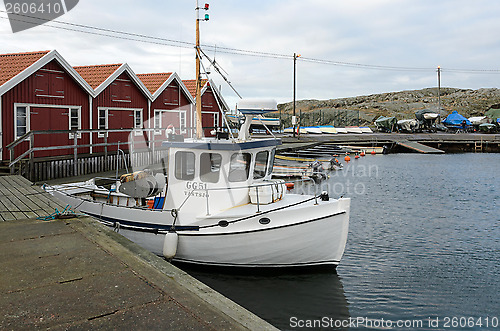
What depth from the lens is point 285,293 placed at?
30.7ft

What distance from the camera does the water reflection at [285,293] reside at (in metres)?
8.61

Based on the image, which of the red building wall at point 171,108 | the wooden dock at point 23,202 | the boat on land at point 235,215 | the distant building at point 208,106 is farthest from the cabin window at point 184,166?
the distant building at point 208,106

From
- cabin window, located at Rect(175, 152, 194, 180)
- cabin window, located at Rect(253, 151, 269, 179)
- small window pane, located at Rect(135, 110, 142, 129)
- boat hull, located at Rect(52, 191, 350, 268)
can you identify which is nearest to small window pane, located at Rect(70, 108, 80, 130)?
small window pane, located at Rect(135, 110, 142, 129)

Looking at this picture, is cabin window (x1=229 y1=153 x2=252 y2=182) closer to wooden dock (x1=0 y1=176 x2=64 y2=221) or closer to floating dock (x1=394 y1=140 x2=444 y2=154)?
wooden dock (x1=0 y1=176 x2=64 y2=221)

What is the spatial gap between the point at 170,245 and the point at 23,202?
3.67 metres

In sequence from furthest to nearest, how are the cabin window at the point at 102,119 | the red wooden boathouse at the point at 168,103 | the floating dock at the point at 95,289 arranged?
the red wooden boathouse at the point at 168,103 → the cabin window at the point at 102,119 → the floating dock at the point at 95,289

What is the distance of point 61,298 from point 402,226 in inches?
533

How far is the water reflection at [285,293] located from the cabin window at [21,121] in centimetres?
1134

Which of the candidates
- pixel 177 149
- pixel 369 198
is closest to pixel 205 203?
pixel 177 149

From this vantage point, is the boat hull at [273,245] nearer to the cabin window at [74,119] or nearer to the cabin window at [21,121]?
the cabin window at [21,121]

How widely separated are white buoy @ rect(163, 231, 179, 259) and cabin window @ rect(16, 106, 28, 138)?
11098mm

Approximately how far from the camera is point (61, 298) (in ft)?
16.0

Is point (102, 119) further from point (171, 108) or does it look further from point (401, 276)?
point (401, 276)

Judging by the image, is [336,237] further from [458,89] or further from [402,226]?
[458,89]
